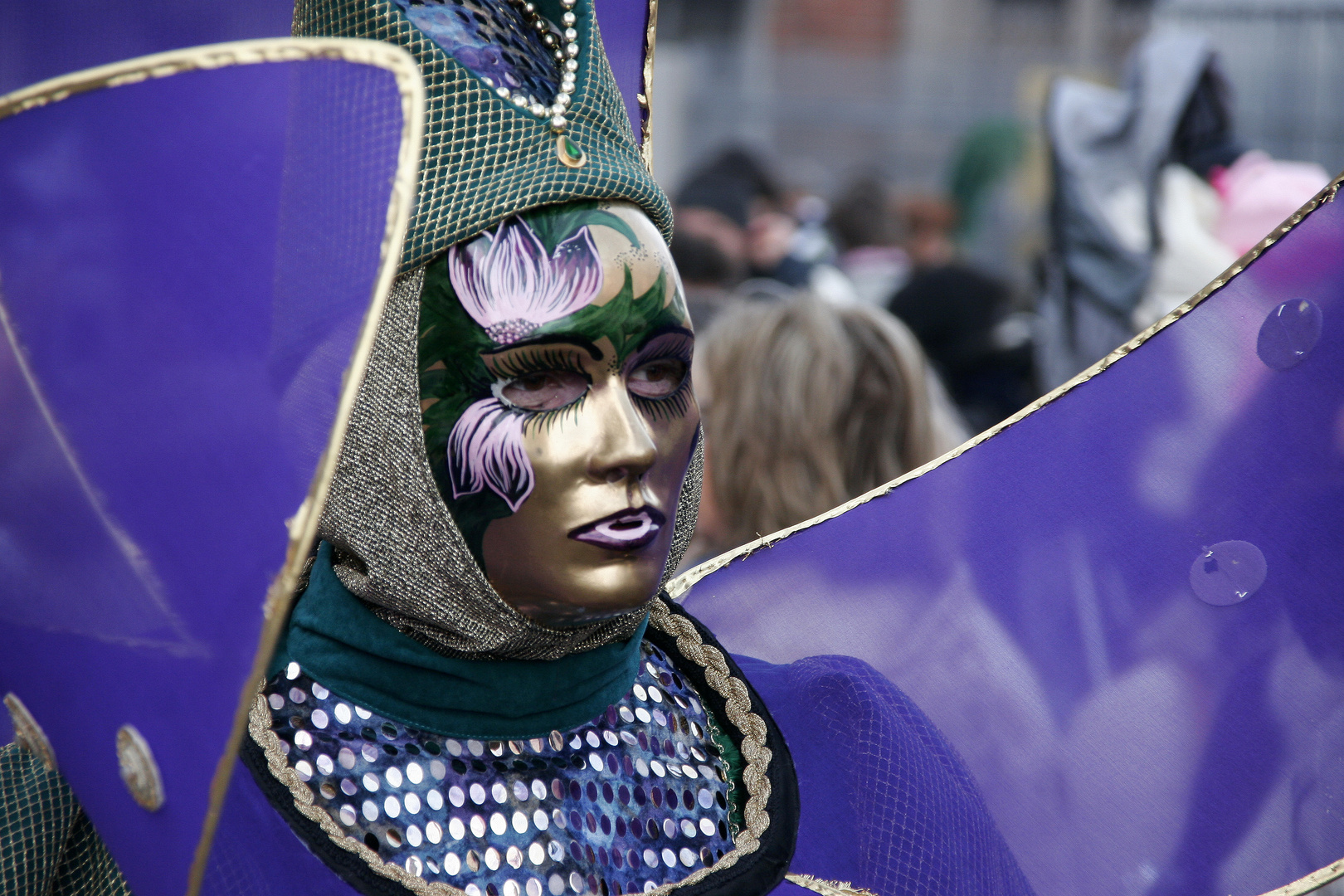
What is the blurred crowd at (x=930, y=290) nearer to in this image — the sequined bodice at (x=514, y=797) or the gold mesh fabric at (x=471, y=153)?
the sequined bodice at (x=514, y=797)

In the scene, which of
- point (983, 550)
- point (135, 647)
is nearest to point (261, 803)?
point (135, 647)

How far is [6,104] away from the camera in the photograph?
3.51ft

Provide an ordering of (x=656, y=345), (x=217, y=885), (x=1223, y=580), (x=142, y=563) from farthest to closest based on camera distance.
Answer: (x=1223, y=580), (x=656, y=345), (x=217, y=885), (x=142, y=563)

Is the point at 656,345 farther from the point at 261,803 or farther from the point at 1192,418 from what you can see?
the point at 1192,418

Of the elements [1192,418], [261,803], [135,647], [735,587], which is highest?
[135,647]

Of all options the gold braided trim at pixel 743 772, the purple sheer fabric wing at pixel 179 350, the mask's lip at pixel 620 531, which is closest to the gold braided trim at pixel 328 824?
the gold braided trim at pixel 743 772

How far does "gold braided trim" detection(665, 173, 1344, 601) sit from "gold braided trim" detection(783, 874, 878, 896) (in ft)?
1.53

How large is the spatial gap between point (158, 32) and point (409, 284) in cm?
36

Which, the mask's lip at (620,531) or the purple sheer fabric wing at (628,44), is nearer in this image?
the mask's lip at (620,531)


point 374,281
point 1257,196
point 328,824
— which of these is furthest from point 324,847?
point 1257,196

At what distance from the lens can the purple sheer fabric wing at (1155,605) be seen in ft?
5.68

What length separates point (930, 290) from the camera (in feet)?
14.9

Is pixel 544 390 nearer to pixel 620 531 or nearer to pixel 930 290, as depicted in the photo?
pixel 620 531

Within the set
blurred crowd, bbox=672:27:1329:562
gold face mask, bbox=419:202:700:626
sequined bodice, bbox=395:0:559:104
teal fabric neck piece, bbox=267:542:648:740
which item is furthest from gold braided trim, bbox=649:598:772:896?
blurred crowd, bbox=672:27:1329:562
